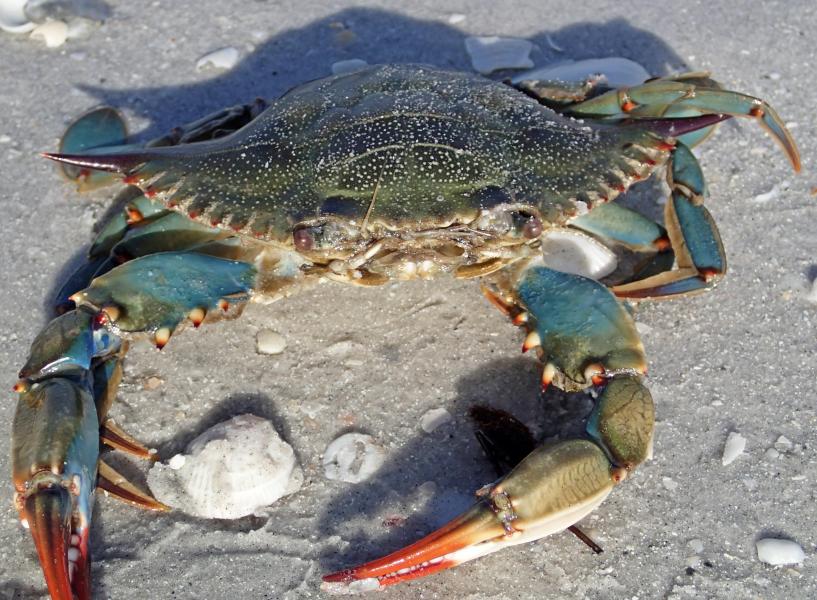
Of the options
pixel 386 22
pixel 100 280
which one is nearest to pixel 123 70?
pixel 386 22

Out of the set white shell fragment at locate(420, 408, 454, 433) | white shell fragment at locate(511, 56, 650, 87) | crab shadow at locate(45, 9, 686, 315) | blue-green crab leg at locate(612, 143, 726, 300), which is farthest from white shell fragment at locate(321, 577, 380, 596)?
crab shadow at locate(45, 9, 686, 315)

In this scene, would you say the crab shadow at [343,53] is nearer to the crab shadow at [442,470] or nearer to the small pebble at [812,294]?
the small pebble at [812,294]

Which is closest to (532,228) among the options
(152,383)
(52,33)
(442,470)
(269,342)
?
(442,470)

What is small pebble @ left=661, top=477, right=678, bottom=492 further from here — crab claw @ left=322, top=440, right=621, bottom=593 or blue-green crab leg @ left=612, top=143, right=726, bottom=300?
blue-green crab leg @ left=612, top=143, right=726, bottom=300

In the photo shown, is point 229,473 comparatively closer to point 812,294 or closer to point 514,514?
point 514,514

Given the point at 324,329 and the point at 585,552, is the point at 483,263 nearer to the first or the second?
the point at 324,329

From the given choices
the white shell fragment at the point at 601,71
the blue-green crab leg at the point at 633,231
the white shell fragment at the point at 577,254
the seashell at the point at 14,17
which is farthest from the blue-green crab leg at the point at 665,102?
the seashell at the point at 14,17
